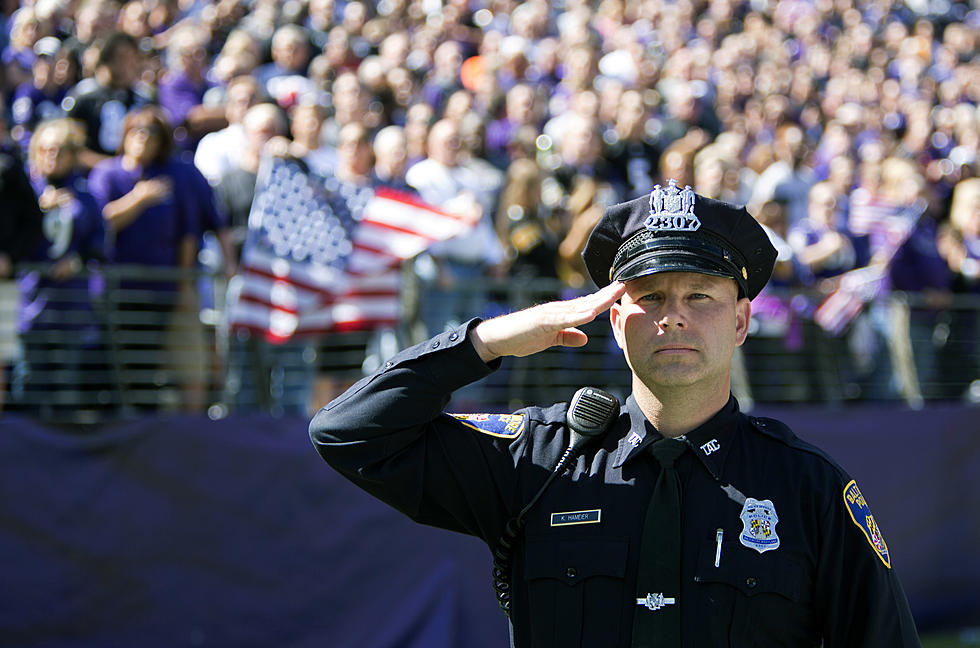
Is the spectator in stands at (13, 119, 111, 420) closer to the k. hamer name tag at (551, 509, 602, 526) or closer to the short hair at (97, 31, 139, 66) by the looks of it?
the short hair at (97, 31, 139, 66)

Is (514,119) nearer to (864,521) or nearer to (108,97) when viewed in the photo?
(108,97)

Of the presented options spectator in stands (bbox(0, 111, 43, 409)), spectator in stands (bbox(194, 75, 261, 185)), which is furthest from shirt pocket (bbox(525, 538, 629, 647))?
spectator in stands (bbox(194, 75, 261, 185))

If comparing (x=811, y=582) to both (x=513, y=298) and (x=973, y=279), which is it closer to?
(x=513, y=298)

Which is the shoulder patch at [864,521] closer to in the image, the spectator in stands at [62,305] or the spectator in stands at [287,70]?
the spectator in stands at [62,305]

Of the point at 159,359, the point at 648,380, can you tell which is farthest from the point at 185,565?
the point at 648,380

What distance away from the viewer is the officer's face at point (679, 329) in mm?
2471

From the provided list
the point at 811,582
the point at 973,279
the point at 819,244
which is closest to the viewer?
the point at 811,582

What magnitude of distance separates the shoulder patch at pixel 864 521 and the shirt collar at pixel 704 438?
→ 26 cm

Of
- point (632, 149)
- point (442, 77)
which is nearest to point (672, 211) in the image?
point (632, 149)

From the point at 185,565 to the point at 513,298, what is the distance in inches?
90.5

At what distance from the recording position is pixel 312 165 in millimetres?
6668

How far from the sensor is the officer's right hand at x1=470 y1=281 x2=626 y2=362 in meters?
2.40

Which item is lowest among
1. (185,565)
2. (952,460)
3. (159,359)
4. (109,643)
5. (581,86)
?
(109,643)

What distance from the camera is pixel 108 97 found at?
7.04 meters
